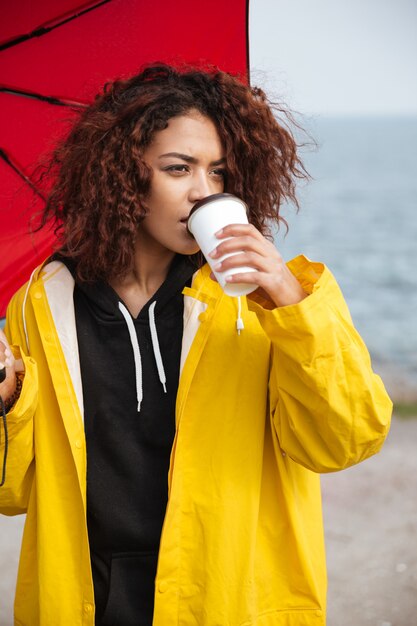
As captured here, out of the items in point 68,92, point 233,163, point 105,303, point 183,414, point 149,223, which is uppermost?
point 68,92

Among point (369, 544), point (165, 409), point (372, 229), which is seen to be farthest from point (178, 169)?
point (372, 229)

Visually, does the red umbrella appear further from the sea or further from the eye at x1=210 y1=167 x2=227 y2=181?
the sea

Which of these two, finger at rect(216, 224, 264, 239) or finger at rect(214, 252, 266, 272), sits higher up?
finger at rect(216, 224, 264, 239)

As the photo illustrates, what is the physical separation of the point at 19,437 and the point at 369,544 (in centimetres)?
279

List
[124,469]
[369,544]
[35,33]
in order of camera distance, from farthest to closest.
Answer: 1. [369,544]
2. [35,33]
3. [124,469]

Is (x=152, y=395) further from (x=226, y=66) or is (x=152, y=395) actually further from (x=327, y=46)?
(x=327, y=46)

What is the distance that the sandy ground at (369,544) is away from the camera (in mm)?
3793

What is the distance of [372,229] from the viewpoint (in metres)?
19.0

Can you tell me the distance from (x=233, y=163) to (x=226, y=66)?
0.54m

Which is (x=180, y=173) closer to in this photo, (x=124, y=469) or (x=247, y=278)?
(x=247, y=278)

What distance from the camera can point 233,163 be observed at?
219cm

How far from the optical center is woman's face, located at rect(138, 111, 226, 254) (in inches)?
83.0

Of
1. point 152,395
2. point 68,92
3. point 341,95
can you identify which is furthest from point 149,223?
point 341,95

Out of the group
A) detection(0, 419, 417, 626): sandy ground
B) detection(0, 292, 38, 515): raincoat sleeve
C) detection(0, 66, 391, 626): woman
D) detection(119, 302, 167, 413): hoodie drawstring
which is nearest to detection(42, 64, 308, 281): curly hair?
detection(0, 66, 391, 626): woman
